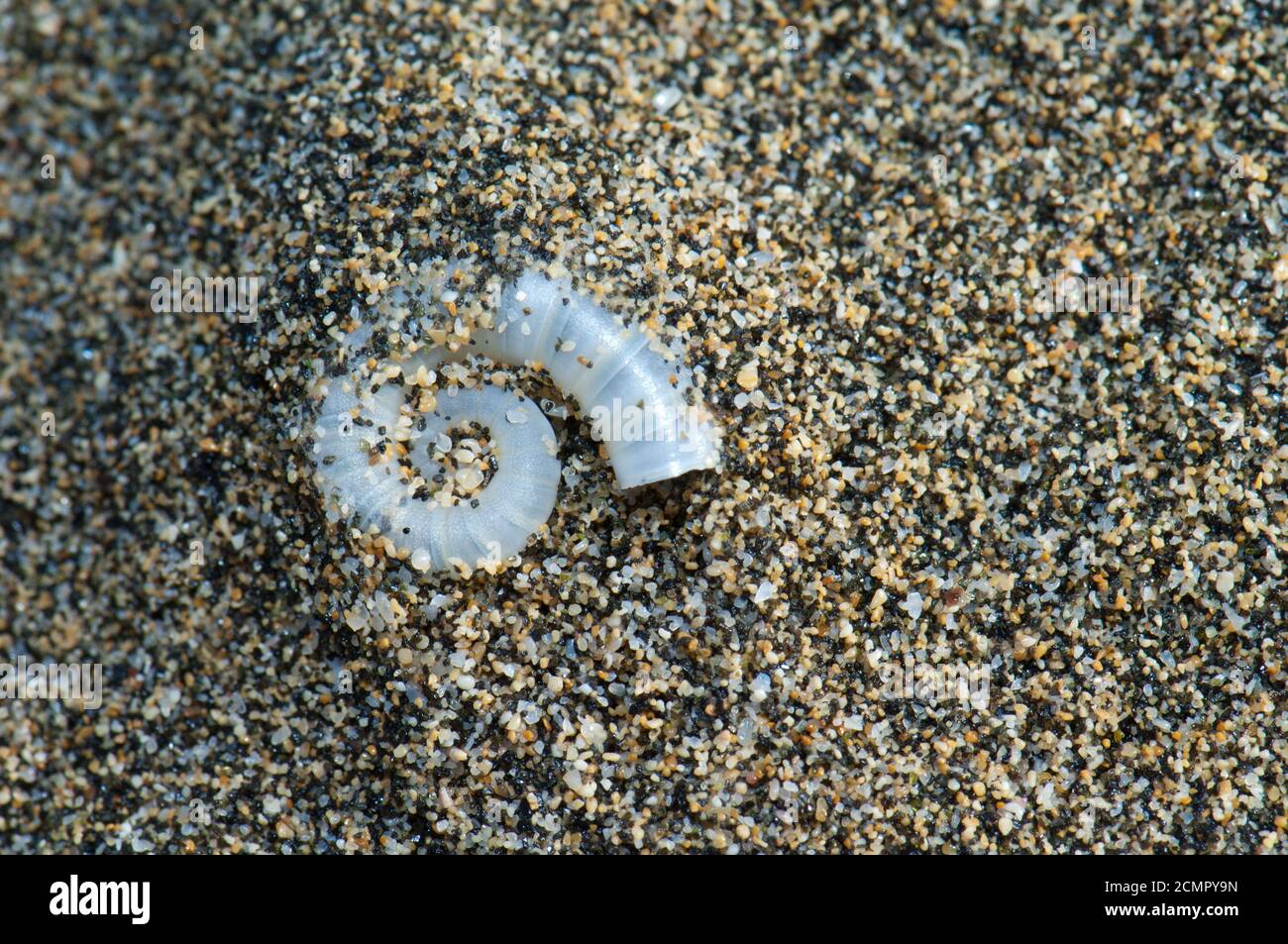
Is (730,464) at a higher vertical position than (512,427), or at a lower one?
lower

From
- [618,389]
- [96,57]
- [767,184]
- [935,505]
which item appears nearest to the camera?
[618,389]

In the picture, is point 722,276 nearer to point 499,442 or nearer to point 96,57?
point 499,442

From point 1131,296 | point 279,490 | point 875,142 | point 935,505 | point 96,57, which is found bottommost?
point 935,505

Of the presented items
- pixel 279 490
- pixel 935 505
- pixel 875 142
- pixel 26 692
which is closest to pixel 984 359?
pixel 935 505

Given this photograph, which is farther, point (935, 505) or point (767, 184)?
point (767, 184)

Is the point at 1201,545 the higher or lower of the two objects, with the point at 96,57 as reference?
lower

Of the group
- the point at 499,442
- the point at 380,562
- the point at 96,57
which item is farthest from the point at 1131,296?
the point at 96,57

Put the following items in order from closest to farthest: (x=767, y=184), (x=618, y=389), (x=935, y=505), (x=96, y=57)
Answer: (x=618, y=389)
(x=935, y=505)
(x=767, y=184)
(x=96, y=57)
